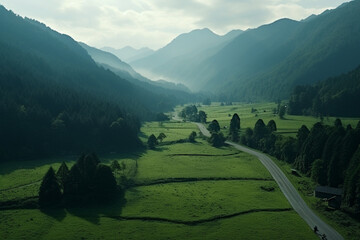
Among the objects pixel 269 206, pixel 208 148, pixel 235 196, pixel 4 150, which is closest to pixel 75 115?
pixel 4 150

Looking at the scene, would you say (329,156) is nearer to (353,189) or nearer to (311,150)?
(311,150)

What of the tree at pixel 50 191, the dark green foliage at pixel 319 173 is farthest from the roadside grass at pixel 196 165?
the tree at pixel 50 191

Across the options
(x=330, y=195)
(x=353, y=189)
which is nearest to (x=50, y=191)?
(x=330, y=195)

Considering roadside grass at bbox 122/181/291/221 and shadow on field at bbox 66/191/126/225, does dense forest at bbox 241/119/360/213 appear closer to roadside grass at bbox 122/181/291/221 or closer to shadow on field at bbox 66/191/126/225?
roadside grass at bbox 122/181/291/221

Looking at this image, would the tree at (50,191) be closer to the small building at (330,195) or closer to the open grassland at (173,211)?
the open grassland at (173,211)

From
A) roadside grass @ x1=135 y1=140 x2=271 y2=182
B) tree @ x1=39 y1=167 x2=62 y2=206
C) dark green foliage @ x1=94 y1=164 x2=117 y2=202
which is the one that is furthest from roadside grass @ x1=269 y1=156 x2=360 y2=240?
tree @ x1=39 y1=167 x2=62 y2=206
